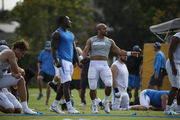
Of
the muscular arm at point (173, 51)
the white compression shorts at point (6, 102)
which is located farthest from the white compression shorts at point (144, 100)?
the white compression shorts at point (6, 102)

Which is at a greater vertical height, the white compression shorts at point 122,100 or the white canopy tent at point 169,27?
the white canopy tent at point 169,27

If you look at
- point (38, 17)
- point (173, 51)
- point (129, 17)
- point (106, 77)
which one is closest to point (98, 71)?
point (106, 77)

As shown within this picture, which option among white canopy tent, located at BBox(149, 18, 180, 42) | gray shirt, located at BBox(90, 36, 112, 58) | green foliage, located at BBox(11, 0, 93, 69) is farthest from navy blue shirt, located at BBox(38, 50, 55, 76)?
green foliage, located at BBox(11, 0, 93, 69)

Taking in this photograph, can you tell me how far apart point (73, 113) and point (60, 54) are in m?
1.33

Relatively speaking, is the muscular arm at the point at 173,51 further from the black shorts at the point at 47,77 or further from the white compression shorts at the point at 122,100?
the black shorts at the point at 47,77

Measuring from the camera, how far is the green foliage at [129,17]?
54.9 meters

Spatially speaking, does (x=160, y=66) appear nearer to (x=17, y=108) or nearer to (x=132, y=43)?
(x=17, y=108)

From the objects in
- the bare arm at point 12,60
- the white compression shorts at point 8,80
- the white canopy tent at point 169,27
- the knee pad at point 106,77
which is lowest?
the white compression shorts at point 8,80

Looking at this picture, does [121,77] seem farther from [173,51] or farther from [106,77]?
[173,51]

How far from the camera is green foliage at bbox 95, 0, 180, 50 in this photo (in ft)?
180

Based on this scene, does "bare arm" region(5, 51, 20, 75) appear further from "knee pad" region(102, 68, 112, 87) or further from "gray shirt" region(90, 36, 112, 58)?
"knee pad" region(102, 68, 112, 87)

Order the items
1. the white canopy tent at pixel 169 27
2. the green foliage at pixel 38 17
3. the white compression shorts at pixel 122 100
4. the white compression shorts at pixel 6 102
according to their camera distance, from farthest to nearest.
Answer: the green foliage at pixel 38 17
the white canopy tent at pixel 169 27
the white compression shorts at pixel 122 100
the white compression shorts at pixel 6 102

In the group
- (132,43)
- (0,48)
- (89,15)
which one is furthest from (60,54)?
(89,15)

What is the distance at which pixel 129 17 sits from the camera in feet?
192
